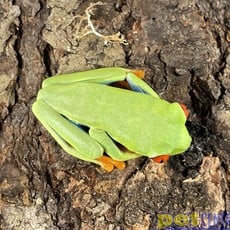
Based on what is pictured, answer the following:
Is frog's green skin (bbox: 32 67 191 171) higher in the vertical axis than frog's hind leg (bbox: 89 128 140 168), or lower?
higher

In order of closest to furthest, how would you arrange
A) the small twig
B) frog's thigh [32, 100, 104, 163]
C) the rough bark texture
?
the rough bark texture
frog's thigh [32, 100, 104, 163]
the small twig

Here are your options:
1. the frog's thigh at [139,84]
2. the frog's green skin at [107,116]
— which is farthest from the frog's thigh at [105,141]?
the frog's thigh at [139,84]

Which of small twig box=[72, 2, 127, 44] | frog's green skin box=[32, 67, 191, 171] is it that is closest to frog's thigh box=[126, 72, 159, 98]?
frog's green skin box=[32, 67, 191, 171]

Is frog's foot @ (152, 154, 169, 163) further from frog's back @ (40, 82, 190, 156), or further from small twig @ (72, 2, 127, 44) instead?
small twig @ (72, 2, 127, 44)

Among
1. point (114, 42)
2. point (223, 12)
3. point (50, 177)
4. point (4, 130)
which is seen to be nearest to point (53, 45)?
point (114, 42)

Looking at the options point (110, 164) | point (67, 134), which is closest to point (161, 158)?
point (110, 164)

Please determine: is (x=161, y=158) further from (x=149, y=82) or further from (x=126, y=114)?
(x=149, y=82)

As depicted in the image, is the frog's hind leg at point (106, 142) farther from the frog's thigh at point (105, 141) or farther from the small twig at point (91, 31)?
the small twig at point (91, 31)
